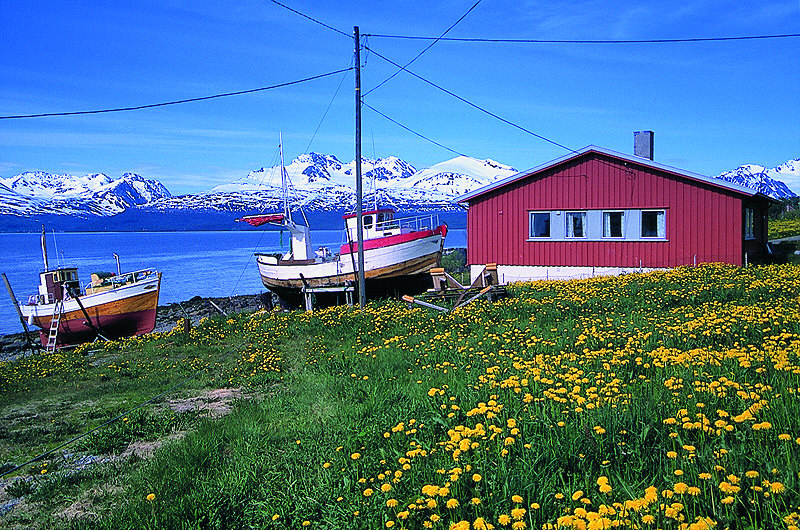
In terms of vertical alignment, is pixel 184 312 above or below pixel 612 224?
below

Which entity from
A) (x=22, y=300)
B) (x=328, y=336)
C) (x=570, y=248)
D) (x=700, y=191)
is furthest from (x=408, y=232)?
(x=22, y=300)

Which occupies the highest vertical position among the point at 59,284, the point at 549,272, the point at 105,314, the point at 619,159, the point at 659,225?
the point at 619,159

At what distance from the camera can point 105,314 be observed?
27.4 m

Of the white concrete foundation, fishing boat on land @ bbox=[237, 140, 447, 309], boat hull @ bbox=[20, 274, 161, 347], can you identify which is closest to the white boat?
fishing boat on land @ bbox=[237, 140, 447, 309]

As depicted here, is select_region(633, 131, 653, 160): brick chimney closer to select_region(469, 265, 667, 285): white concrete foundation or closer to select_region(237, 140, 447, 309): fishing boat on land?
select_region(469, 265, 667, 285): white concrete foundation

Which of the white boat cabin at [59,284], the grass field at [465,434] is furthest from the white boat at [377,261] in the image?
the grass field at [465,434]

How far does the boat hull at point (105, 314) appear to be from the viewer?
27.1m

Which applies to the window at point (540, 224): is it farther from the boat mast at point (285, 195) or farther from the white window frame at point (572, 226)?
the boat mast at point (285, 195)

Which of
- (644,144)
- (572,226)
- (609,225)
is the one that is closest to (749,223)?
(644,144)

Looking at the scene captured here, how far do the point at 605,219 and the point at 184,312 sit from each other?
27.1m

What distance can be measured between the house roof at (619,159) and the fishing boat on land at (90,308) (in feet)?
53.0

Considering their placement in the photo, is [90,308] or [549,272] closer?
[549,272]

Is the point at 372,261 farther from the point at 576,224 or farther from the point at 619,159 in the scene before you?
the point at 619,159

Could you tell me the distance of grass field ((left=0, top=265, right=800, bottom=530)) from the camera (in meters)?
Result: 4.22
